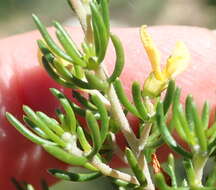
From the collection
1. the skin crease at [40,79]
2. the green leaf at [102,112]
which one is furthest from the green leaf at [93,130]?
the skin crease at [40,79]

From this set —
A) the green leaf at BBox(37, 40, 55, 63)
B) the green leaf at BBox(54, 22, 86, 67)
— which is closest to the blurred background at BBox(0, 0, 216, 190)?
the green leaf at BBox(37, 40, 55, 63)

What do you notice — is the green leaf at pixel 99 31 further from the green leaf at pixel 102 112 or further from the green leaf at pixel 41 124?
the green leaf at pixel 41 124

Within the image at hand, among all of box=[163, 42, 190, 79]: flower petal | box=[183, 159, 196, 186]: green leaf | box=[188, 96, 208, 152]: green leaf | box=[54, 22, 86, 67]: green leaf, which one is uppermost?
box=[54, 22, 86, 67]: green leaf

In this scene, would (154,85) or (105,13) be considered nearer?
(105,13)

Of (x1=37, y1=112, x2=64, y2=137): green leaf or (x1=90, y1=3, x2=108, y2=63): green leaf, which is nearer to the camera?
(x1=90, y1=3, x2=108, y2=63): green leaf

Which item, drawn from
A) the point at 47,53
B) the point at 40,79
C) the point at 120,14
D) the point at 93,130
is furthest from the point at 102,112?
the point at 120,14

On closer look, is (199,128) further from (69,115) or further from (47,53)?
(47,53)

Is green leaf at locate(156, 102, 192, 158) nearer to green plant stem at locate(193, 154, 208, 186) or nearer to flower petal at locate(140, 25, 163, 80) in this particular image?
green plant stem at locate(193, 154, 208, 186)
